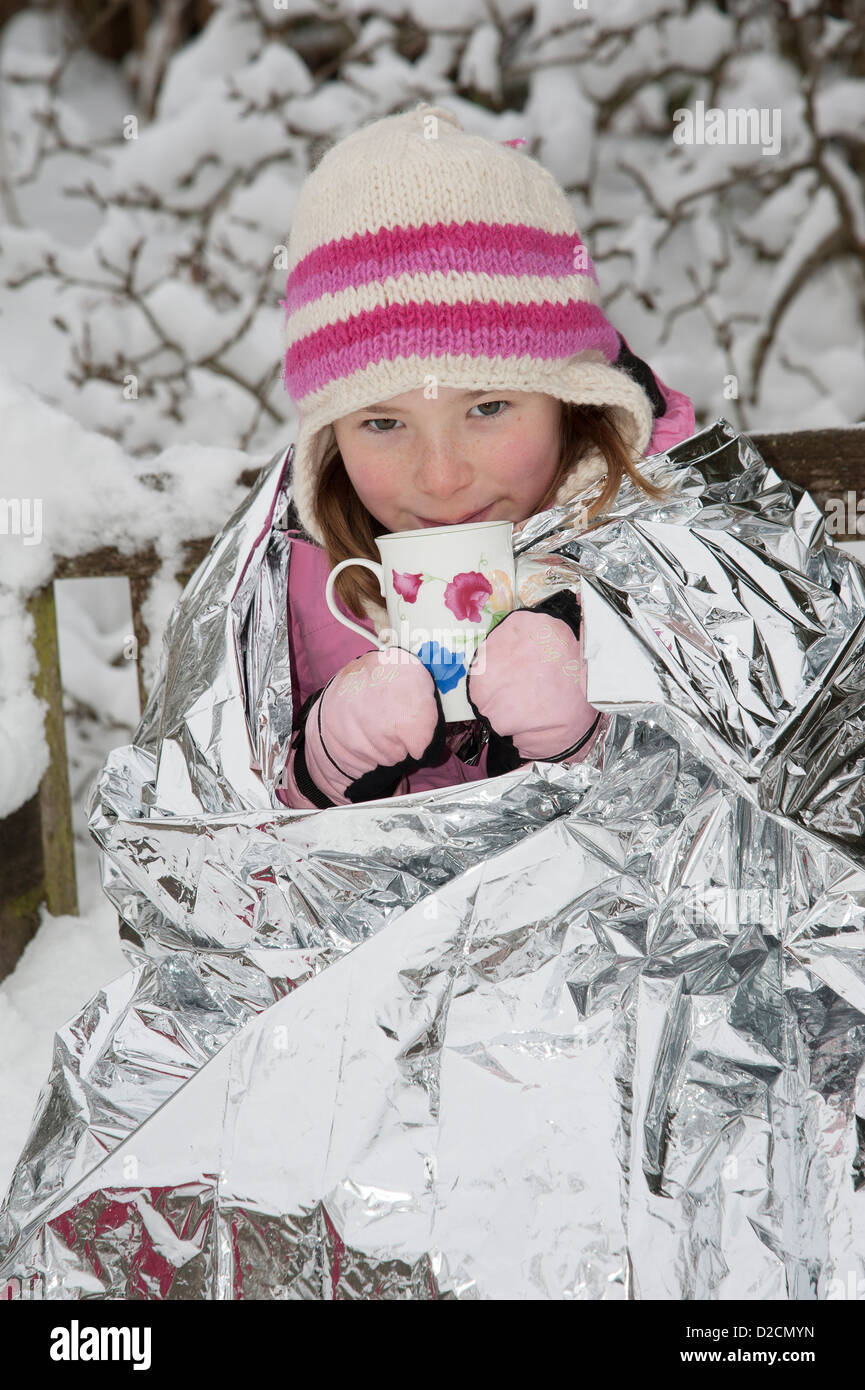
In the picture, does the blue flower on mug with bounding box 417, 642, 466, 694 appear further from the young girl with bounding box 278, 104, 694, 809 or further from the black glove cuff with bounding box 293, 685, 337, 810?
the black glove cuff with bounding box 293, 685, 337, 810

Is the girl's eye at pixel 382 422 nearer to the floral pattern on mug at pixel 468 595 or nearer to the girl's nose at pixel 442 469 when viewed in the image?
the girl's nose at pixel 442 469

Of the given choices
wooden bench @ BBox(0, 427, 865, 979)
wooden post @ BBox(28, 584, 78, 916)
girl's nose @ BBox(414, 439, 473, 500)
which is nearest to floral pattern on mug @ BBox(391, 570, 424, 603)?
girl's nose @ BBox(414, 439, 473, 500)

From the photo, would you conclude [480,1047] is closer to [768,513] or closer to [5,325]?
[768,513]

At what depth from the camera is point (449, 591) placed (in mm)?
1039

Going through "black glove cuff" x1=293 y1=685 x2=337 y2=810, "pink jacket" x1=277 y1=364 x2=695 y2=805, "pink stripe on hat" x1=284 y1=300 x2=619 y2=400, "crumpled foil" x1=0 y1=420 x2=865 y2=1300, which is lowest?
"crumpled foil" x1=0 y1=420 x2=865 y2=1300

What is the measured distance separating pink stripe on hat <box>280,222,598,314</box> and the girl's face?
12 cm

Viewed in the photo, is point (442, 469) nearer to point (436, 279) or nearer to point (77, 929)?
point (436, 279)

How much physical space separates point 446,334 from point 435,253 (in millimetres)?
82

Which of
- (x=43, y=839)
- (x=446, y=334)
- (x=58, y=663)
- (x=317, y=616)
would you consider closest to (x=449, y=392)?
(x=446, y=334)

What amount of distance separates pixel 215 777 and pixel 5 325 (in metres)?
1.88

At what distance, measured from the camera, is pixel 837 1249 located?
864 mm

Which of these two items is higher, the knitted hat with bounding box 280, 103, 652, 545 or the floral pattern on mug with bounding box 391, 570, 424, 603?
the knitted hat with bounding box 280, 103, 652, 545

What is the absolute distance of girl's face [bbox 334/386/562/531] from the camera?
1133 millimetres

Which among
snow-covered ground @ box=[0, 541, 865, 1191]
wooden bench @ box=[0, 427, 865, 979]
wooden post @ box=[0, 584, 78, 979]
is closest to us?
snow-covered ground @ box=[0, 541, 865, 1191]
